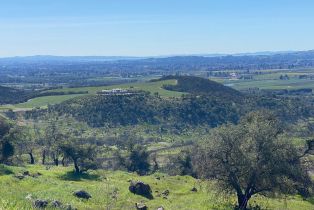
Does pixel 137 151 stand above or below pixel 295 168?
below

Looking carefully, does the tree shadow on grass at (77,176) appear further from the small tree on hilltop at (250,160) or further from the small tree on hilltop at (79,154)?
the small tree on hilltop at (250,160)

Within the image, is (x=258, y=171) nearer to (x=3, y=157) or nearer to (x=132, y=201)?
(x=132, y=201)

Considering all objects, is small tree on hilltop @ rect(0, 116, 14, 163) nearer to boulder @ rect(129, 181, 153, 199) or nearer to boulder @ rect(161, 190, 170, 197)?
boulder @ rect(129, 181, 153, 199)

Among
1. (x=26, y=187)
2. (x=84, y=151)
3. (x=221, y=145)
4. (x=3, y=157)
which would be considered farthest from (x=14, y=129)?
(x=221, y=145)

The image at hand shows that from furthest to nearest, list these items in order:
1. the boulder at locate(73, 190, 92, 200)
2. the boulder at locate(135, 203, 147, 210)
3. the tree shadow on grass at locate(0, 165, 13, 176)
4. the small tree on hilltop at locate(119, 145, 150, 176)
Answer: the small tree on hilltop at locate(119, 145, 150, 176) < the tree shadow on grass at locate(0, 165, 13, 176) < the boulder at locate(73, 190, 92, 200) < the boulder at locate(135, 203, 147, 210)

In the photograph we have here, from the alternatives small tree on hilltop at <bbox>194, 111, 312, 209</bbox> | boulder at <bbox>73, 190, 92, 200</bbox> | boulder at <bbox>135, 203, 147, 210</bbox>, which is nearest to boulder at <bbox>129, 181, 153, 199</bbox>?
boulder at <bbox>73, 190, 92, 200</bbox>

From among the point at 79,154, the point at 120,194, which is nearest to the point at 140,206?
the point at 120,194
